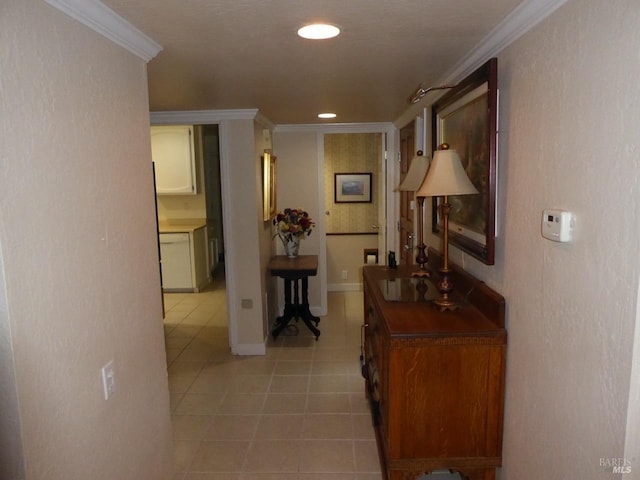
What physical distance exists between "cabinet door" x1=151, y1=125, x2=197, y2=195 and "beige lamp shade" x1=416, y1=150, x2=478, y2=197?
14.8 feet

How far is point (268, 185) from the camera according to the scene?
4.17 meters

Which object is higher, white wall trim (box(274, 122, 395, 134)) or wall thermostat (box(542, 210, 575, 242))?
white wall trim (box(274, 122, 395, 134))

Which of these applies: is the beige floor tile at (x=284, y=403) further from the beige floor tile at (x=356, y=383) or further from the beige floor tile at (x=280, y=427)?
the beige floor tile at (x=356, y=383)

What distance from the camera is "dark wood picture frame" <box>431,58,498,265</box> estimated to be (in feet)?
5.74

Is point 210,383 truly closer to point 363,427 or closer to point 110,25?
point 363,427

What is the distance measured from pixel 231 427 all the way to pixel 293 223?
84.6 inches

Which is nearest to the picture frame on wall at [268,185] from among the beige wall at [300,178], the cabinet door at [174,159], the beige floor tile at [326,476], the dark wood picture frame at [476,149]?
the beige wall at [300,178]

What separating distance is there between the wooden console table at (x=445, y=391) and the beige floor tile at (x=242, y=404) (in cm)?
138

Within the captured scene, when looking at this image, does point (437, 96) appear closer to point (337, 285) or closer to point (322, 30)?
point (322, 30)

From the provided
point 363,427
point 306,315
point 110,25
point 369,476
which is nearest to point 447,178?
point 110,25

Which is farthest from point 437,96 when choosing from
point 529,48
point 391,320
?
point 391,320

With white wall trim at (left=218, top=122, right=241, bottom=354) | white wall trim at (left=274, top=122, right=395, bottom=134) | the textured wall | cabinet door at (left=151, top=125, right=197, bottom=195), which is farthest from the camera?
the textured wall

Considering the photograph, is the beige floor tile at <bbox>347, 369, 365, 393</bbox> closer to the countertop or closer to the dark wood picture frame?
the dark wood picture frame

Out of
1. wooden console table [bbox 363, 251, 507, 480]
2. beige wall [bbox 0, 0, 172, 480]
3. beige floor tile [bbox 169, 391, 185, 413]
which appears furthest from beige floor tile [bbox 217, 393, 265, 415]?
wooden console table [bbox 363, 251, 507, 480]
